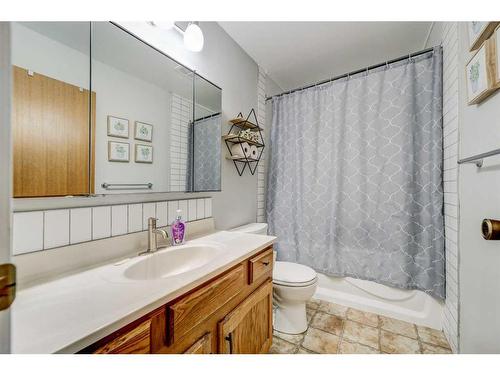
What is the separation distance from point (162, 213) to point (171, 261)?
0.94 ft

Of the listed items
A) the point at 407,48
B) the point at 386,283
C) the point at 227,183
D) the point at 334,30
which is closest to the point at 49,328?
the point at 227,183

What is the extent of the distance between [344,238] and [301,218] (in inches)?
16.7

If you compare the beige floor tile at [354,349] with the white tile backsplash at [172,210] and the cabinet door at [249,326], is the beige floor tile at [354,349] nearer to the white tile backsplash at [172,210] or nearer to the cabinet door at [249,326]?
the cabinet door at [249,326]

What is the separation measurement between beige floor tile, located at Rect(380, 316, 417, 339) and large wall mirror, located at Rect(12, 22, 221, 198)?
1803 millimetres

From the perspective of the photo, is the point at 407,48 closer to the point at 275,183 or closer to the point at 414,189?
the point at 414,189

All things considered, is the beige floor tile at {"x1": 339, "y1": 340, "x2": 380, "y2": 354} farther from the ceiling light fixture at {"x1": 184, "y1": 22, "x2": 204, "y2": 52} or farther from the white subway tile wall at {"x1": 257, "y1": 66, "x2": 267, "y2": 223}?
the ceiling light fixture at {"x1": 184, "y1": 22, "x2": 204, "y2": 52}

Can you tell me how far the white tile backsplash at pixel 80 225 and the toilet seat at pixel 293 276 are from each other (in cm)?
119

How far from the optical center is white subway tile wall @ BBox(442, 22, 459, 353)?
1341 millimetres

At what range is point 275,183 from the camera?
2.30 m

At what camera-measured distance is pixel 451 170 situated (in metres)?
1.42

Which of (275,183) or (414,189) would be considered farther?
(275,183)

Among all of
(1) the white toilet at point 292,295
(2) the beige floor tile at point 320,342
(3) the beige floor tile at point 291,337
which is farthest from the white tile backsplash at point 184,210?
(2) the beige floor tile at point 320,342
